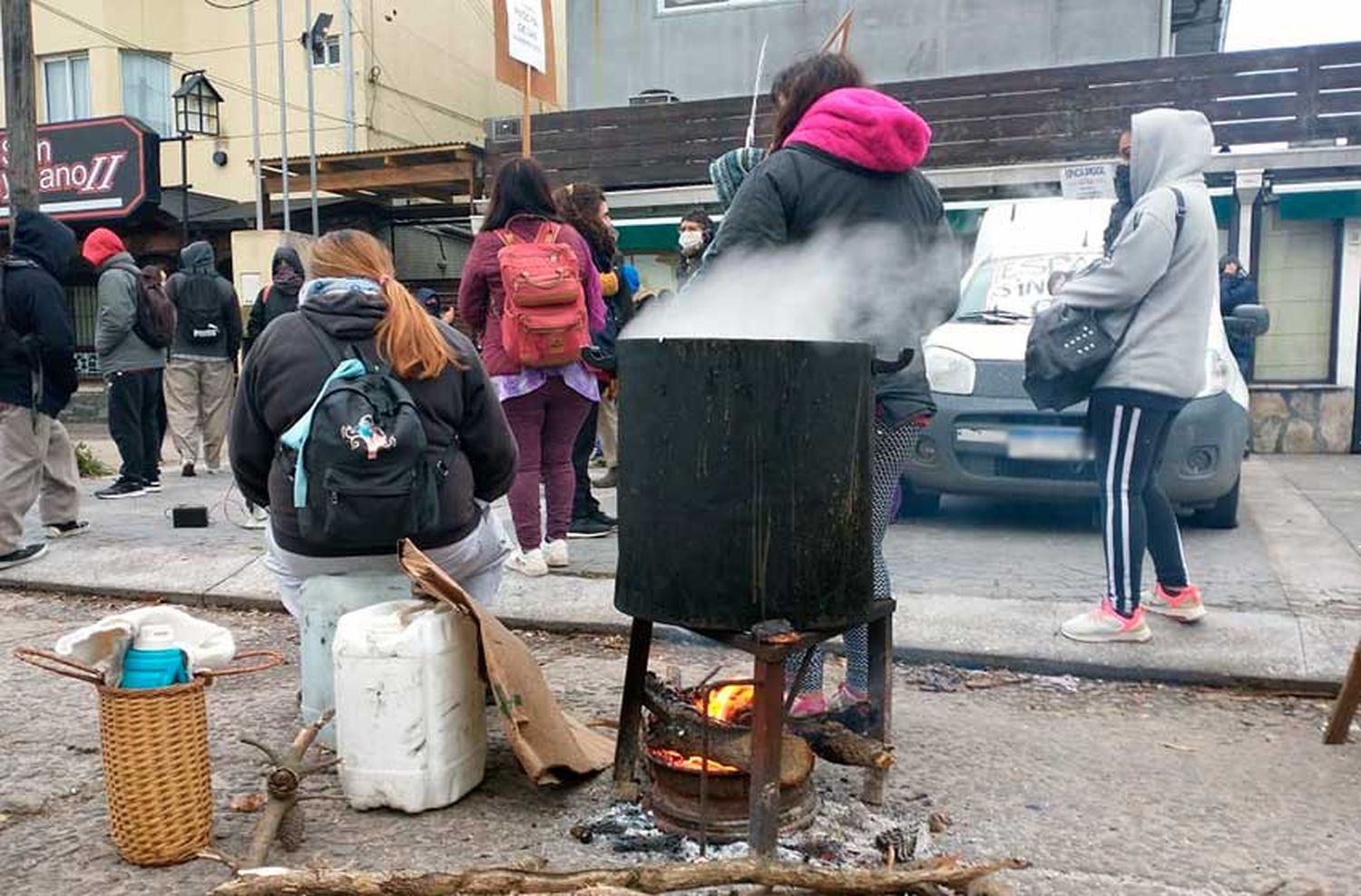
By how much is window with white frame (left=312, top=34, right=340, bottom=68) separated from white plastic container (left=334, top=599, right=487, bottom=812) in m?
17.3

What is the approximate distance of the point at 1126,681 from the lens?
13.4 feet

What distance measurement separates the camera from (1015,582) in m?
5.20

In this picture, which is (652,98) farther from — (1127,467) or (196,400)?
(1127,467)

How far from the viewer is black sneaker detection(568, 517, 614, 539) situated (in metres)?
6.41

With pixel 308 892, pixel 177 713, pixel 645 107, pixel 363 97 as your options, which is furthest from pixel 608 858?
pixel 363 97

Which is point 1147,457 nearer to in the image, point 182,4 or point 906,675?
point 906,675

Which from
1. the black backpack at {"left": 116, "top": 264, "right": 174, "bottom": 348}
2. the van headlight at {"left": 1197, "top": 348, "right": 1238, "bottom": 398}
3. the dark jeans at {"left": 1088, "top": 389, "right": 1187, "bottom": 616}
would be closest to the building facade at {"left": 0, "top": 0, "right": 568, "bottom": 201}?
the black backpack at {"left": 116, "top": 264, "right": 174, "bottom": 348}

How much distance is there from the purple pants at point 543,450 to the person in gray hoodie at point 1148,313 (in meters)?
2.27

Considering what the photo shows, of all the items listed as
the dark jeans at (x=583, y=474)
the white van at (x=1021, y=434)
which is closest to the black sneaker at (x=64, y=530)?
the dark jeans at (x=583, y=474)

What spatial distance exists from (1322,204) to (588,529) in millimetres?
8023

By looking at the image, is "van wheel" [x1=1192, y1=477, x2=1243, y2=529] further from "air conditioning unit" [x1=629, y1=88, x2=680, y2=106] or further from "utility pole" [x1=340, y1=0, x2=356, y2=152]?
"utility pole" [x1=340, y1=0, x2=356, y2=152]

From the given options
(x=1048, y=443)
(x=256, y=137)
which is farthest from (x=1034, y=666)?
(x=256, y=137)

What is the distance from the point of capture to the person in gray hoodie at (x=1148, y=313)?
399 cm

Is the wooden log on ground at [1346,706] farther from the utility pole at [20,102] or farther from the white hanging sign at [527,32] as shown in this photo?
the utility pole at [20,102]
